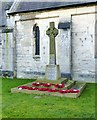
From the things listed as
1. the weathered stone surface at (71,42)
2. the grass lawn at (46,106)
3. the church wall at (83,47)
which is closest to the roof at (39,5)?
the weathered stone surface at (71,42)

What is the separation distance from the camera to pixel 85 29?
1570 centimetres

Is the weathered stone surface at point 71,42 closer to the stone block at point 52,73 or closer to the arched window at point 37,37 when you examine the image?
the arched window at point 37,37

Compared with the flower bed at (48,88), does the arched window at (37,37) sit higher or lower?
higher

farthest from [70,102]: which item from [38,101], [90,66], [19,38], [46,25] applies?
[19,38]

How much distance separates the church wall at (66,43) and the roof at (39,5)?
36 cm

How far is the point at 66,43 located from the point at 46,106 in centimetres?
833

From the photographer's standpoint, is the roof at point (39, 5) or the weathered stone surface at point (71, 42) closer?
the weathered stone surface at point (71, 42)

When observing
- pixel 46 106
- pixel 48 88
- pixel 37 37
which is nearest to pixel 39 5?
pixel 37 37

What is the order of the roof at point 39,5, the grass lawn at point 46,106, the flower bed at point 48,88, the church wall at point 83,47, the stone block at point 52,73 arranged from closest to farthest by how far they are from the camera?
the grass lawn at point 46,106 → the flower bed at point 48,88 → the stone block at point 52,73 → the church wall at point 83,47 → the roof at point 39,5

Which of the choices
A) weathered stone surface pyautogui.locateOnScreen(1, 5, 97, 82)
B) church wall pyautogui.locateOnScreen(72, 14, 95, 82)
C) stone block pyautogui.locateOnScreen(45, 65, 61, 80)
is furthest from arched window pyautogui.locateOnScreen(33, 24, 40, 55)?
stone block pyautogui.locateOnScreen(45, 65, 61, 80)

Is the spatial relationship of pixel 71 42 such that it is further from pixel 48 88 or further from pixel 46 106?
pixel 46 106

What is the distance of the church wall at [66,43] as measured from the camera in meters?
15.5

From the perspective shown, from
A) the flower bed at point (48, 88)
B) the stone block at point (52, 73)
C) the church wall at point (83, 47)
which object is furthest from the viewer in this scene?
the church wall at point (83, 47)

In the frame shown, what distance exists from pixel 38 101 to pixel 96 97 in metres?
2.70
